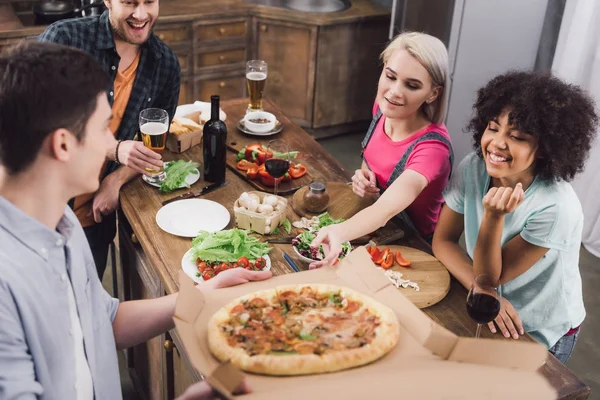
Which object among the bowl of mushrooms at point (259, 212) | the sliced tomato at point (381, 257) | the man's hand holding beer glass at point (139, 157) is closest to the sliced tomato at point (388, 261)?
the sliced tomato at point (381, 257)

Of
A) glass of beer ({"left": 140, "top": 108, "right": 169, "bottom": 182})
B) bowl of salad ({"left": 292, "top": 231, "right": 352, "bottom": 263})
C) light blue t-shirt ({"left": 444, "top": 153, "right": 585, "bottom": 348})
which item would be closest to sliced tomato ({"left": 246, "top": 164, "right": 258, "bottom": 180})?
glass of beer ({"left": 140, "top": 108, "right": 169, "bottom": 182})

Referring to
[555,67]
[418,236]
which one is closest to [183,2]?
[555,67]

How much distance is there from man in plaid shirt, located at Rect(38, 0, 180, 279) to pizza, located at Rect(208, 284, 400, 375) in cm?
103

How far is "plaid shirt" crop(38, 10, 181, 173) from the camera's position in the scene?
2.49m

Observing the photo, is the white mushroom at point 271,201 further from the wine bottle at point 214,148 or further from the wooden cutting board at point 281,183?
the wine bottle at point 214,148

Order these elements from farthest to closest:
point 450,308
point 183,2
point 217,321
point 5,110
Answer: point 183,2 → point 450,308 → point 217,321 → point 5,110

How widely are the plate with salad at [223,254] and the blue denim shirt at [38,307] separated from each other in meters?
0.53

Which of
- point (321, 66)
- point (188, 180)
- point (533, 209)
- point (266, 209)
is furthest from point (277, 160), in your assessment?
point (321, 66)

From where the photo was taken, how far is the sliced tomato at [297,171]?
8.30 feet

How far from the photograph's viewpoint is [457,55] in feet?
13.9

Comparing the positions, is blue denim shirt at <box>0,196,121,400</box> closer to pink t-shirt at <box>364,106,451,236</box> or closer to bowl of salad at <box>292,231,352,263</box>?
bowl of salad at <box>292,231,352,263</box>

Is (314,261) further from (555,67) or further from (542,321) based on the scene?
(555,67)

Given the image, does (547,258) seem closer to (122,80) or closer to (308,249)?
(308,249)

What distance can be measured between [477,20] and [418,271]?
268 cm
